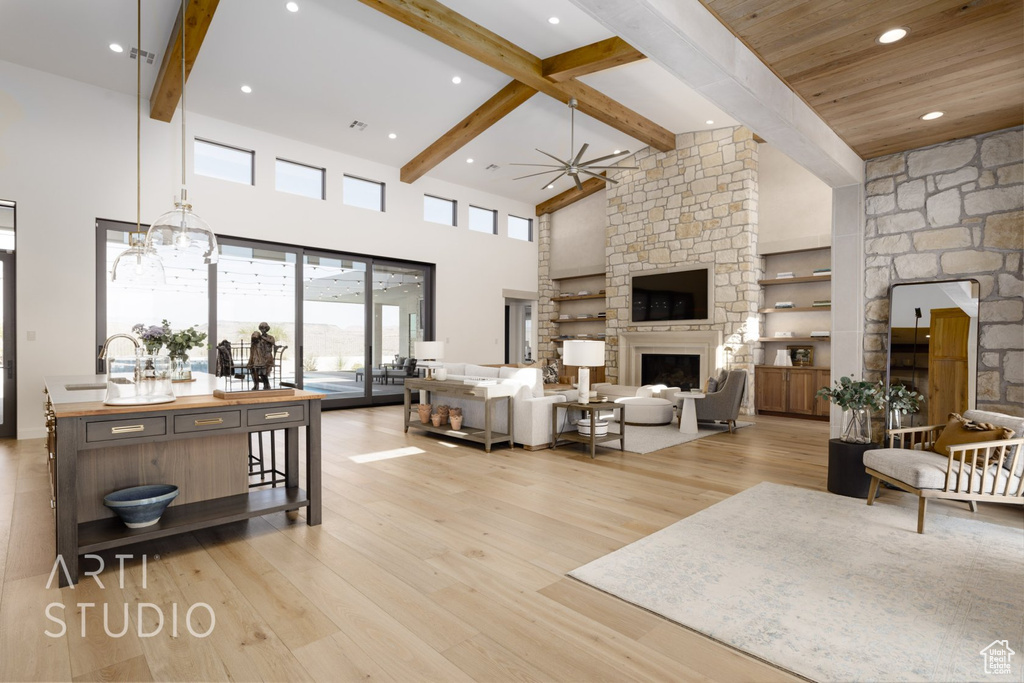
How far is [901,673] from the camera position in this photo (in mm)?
1751

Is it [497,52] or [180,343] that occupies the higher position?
[497,52]

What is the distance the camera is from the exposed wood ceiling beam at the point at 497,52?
5.40 meters

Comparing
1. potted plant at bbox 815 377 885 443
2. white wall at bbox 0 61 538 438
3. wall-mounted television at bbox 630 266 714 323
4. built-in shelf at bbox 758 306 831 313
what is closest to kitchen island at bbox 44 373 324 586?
white wall at bbox 0 61 538 438

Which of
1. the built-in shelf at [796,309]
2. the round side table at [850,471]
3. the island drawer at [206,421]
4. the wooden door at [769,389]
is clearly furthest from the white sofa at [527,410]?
the built-in shelf at [796,309]

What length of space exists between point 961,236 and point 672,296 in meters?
Answer: 4.96

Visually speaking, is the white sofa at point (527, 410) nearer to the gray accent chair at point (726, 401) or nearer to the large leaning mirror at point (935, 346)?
the gray accent chair at point (726, 401)

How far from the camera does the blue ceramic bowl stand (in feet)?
8.28

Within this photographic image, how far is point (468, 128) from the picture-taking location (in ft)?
25.4

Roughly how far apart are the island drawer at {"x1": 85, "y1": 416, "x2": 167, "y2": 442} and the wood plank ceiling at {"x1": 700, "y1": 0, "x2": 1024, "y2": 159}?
11.1 ft

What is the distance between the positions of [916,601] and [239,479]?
3554 mm

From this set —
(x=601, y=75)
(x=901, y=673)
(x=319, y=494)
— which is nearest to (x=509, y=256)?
(x=601, y=75)

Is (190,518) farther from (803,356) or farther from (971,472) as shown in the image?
(803,356)

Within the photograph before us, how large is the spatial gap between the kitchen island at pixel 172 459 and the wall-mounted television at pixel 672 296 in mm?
7069

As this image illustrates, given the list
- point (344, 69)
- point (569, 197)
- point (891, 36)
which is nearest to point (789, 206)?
point (569, 197)
